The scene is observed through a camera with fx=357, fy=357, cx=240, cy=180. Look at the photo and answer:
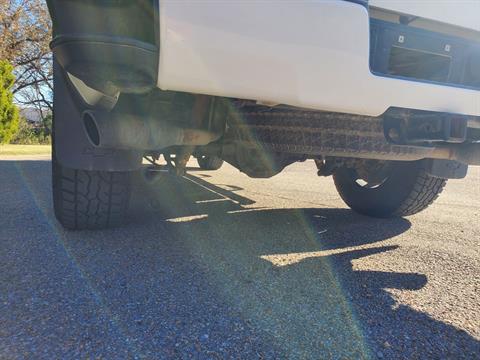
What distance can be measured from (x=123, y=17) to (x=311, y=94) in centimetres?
59

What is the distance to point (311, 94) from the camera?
110 centimetres

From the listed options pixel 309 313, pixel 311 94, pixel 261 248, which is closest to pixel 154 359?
pixel 309 313

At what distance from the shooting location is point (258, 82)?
3.44 feet

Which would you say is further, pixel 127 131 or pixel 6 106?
pixel 6 106

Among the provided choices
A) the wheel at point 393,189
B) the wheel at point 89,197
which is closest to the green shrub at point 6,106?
the wheel at point 89,197

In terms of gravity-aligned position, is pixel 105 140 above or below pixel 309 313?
above

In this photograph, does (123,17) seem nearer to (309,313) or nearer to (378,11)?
(378,11)

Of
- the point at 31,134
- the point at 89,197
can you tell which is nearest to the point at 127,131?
the point at 89,197

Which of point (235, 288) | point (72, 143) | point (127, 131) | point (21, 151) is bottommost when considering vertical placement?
point (21, 151)

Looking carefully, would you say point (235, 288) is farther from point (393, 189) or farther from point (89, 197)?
point (393, 189)

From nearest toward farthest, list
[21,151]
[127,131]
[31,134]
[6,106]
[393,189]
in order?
[127,131] < [393,189] < [21,151] < [6,106] < [31,134]

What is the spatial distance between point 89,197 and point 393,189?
2.11 metres

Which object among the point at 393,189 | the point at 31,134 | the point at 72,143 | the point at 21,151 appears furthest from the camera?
the point at 31,134

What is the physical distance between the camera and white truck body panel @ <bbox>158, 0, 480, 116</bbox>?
3.12 feet
